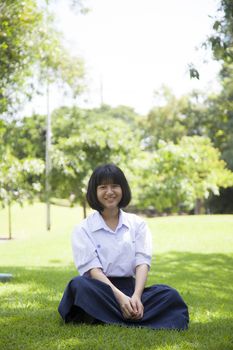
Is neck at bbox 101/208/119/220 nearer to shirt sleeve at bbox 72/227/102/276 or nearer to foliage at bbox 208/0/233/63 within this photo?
shirt sleeve at bbox 72/227/102/276

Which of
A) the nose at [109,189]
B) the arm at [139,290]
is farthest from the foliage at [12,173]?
the arm at [139,290]

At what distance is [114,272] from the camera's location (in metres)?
4.07

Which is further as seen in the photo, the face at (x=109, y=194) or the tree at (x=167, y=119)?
the tree at (x=167, y=119)

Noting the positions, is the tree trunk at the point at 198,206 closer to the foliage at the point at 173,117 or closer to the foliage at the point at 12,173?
the foliage at the point at 173,117

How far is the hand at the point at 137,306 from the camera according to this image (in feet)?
12.2

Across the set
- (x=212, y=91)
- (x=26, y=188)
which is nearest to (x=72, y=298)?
(x=26, y=188)

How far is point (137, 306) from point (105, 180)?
1.05 meters

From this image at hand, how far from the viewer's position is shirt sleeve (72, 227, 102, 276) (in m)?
3.96

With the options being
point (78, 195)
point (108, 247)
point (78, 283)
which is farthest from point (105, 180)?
point (78, 195)

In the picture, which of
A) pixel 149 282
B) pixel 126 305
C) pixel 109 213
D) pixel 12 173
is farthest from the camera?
pixel 12 173

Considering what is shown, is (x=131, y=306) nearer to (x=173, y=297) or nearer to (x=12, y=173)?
(x=173, y=297)

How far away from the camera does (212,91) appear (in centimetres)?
3400

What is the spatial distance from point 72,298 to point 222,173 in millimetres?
20385

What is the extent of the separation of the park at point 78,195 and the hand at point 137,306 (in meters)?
0.12
